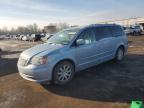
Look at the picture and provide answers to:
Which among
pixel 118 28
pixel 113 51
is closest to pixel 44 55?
pixel 113 51

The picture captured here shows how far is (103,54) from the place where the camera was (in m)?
7.73

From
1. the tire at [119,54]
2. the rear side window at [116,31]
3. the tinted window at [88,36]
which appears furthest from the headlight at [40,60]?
the tire at [119,54]

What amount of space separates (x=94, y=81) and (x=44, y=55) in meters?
1.92

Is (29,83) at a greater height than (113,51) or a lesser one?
lesser

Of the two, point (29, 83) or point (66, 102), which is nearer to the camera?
point (66, 102)

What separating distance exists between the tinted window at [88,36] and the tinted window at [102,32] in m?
0.26

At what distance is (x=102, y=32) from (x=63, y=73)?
2635mm

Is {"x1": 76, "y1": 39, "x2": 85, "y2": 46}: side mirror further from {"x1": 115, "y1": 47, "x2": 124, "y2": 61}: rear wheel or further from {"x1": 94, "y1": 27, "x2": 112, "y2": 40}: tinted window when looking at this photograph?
{"x1": 115, "y1": 47, "x2": 124, "y2": 61}: rear wheel

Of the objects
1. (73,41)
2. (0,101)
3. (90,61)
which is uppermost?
(73,41)

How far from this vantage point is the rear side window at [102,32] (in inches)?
295

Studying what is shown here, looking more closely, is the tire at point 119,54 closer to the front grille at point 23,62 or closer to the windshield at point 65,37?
the windshield at point 65,37

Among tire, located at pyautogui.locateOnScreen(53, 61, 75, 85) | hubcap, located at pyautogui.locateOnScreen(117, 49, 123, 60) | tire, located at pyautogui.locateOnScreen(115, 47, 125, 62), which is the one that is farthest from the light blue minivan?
hubcap, located at pyautogui.locateOnScreen(117, 49, 123, 60)

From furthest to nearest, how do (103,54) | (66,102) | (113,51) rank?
(113,51) < (103,54) < (66,102)

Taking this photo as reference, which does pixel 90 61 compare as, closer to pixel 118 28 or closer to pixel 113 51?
pixel 113 51
